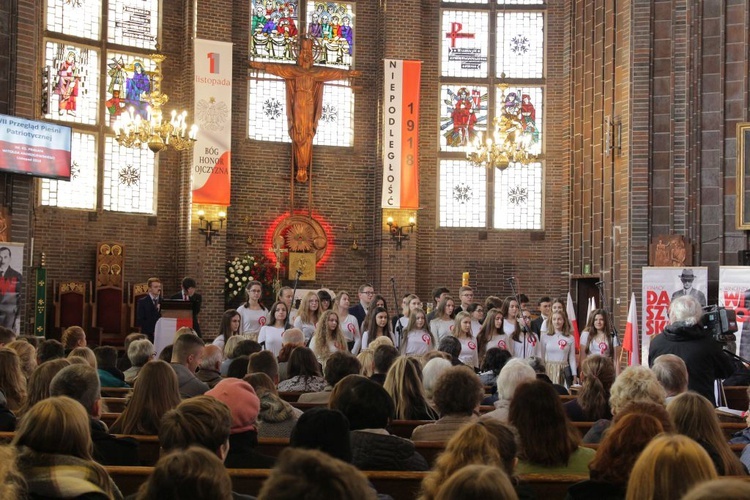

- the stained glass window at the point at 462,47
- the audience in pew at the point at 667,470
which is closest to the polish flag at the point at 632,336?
the stained glass window at the point at 462,47

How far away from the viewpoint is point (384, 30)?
20656 mm

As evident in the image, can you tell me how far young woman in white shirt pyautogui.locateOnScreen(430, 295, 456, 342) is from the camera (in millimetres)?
11945

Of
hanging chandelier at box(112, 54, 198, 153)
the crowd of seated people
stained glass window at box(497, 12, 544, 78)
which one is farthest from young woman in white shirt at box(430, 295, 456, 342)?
stained glass window at box(497, 12, 544, 78)

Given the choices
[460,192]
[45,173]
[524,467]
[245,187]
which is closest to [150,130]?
[45,173]

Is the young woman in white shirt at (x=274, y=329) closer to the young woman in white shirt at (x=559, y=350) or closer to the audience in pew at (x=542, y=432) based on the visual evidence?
the young woman in white shirt at (x=559, y=350)

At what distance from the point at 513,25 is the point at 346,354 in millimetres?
15876

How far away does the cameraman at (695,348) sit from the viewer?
7.50 m

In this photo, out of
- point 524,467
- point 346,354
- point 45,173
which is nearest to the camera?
point 524,467

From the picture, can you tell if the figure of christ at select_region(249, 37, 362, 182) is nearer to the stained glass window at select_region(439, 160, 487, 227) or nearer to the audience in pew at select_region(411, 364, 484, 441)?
the stained glass window at select_region(439, 160, 487, 227)

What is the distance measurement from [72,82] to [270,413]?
47.9 feet

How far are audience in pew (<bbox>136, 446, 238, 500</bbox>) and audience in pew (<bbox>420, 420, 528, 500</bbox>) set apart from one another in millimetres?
843

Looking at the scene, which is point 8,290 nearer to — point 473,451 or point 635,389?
point 635,389

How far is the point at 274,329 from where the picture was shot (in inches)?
Answer: 454

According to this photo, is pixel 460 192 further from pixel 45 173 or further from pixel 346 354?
pixel 346 354
